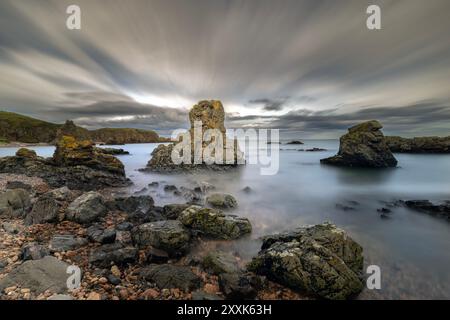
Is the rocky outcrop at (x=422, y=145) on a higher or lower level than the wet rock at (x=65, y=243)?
higher

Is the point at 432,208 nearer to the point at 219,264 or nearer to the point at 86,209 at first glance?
the point at 219,264

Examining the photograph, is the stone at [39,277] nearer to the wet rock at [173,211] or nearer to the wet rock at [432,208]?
the wet rock at [173,211]

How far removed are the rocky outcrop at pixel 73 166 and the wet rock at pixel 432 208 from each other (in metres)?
24.2

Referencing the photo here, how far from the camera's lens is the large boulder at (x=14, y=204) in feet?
29.3

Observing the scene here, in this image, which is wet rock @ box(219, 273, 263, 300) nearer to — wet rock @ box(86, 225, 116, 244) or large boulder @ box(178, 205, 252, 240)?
large boulder @ box(178, 205, 252, 240)

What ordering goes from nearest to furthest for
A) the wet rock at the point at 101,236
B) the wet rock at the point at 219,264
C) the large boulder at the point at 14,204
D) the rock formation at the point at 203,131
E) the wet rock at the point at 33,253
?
the wet rock at the point at 33,253 < the wet rock at the point at 219,264 < the wet rock at the point at 101,236 < the large boulder at the point at 14,204 < the rock formation at the point at 203,131

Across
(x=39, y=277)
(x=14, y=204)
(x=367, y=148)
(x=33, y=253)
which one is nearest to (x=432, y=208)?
(x=39, y=277)

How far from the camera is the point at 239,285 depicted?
5.42 m

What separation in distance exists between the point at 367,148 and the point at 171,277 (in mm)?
42620

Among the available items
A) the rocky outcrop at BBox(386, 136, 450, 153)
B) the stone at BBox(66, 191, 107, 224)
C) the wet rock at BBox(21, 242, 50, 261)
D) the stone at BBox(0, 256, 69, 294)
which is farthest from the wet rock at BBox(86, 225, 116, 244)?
the rocky outcrop at BBox(386, 136, 450, 153)

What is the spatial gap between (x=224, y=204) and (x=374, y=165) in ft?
118

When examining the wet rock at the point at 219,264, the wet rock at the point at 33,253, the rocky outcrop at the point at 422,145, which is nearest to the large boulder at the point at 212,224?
the wet rock at the point at 219,264

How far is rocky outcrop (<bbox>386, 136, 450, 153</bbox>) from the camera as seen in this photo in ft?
220
